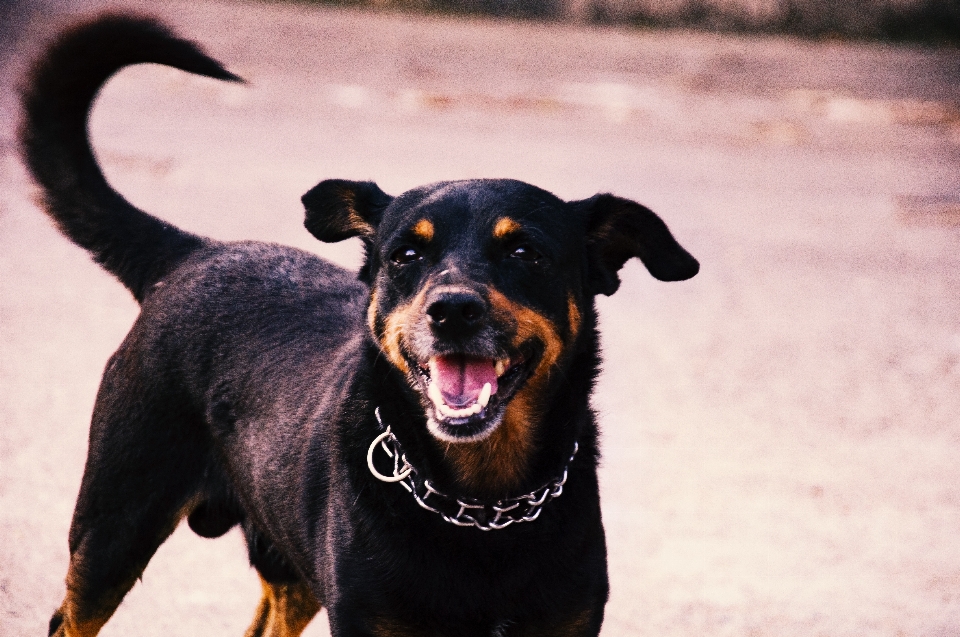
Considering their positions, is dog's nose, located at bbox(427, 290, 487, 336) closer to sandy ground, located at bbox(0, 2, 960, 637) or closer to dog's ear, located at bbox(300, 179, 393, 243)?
dog's ear, located at bbox(300, 179, 393, 243)

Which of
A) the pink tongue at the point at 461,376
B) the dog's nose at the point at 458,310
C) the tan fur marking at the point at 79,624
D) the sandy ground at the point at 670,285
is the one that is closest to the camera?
the dog's nose at the point at 458,310

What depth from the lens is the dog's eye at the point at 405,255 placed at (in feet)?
11.1

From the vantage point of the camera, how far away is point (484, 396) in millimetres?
3162

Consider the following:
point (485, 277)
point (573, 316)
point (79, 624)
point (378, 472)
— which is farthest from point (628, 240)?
point (79, 624)

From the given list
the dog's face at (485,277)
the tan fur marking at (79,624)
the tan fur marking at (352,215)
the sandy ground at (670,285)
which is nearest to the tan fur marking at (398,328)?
the dog's face at (485,277)

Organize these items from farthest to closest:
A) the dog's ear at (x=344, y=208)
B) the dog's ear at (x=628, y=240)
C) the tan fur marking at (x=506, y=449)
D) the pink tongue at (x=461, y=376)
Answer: the dog's ear at (x=344, y=208) < the dog's ear at (x=628, y=240) < the tan fur marking at (x=506, y=449) < the pink tongue at (x=461, y=376)

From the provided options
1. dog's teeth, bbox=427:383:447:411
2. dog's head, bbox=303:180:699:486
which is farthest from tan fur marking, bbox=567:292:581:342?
dog's teeth, bbox=427:383:447:411

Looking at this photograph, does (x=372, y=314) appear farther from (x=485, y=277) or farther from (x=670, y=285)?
(x=670, y=285)

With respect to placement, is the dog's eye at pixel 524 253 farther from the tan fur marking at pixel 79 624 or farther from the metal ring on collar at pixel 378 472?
the tan fur marking at pixel 79 624

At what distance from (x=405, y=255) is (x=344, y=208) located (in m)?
A: 0.44

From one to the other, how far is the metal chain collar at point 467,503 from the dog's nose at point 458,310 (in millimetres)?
414

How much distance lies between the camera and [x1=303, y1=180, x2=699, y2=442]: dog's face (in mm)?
3135

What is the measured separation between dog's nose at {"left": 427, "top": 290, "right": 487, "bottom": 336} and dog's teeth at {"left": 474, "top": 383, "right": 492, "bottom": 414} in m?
0.16

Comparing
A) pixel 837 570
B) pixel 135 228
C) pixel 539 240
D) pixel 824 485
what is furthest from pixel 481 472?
pixel 824 485
